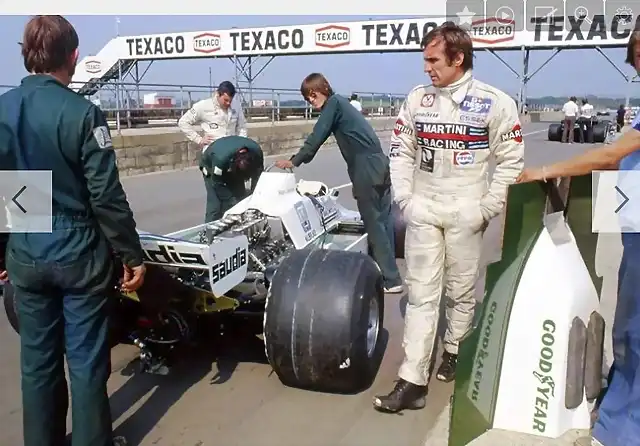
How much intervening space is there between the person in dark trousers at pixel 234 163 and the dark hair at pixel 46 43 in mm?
2668

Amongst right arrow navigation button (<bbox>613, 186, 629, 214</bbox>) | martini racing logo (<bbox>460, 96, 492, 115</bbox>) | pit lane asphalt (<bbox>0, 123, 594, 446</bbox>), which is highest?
martini racing logo (<bbox>460, 96, 492, 115</bbox>)

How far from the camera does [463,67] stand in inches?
133

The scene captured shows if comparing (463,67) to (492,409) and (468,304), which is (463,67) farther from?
(492,409)

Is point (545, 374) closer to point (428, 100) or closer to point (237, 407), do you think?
point (428, 100)

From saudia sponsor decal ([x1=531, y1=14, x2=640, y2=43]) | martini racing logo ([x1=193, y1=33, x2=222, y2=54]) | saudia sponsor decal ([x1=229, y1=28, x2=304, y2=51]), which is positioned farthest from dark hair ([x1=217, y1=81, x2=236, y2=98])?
martini racing logo ([x1=193, y1=33, x2=222, y2=54])

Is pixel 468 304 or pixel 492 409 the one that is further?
pixel 468 304

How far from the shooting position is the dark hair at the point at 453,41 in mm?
3299

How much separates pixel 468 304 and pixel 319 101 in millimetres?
2438

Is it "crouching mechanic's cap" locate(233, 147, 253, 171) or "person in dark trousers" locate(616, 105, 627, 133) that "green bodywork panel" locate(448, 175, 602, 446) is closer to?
"crouching mechanic's cap" locate(233, 147, 253, 171)

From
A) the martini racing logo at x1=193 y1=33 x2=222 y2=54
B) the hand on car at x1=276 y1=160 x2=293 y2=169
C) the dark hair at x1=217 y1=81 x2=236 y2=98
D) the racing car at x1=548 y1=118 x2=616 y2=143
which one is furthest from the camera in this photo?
the martini racing logo at x1=193 y1=33 x2=222 y2=54

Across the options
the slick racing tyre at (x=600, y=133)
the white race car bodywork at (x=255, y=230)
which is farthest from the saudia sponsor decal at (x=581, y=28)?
the white race car bodywork at (x=255, y=230)

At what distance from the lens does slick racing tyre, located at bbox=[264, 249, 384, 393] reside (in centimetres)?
337

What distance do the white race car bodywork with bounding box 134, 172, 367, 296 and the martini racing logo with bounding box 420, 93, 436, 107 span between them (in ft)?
4.08

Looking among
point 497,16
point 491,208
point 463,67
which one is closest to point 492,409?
point 491,208
